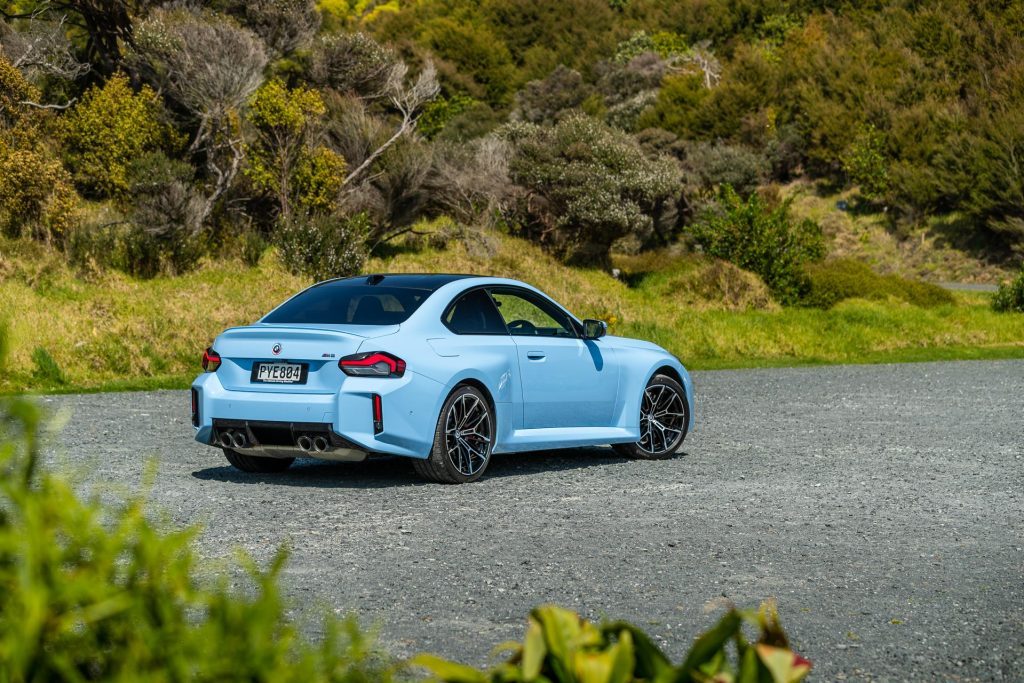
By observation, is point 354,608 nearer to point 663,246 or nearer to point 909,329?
point 909,329

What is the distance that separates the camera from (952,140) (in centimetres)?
4975

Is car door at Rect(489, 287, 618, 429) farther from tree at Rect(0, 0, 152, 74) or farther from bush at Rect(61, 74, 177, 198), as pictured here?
tree at Rect(0, 0, 152, 74)

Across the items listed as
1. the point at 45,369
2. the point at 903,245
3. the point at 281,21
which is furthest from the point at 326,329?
the point at 903,245

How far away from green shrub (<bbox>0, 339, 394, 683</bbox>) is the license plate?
727 centimetres

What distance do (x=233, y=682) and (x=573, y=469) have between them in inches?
361

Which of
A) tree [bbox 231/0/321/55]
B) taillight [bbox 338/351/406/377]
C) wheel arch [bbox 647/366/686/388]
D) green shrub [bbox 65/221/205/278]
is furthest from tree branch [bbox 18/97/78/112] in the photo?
taillight [bbox 338/351/406/377]

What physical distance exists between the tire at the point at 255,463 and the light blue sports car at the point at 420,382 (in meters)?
0.01

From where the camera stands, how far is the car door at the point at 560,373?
1034 centimetres

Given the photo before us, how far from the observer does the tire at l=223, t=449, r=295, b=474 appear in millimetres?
10180

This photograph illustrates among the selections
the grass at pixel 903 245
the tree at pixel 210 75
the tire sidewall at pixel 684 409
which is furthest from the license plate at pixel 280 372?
the grass at pixel 903 245

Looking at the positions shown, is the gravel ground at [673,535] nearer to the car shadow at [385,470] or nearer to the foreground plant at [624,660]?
the car shadow at [385,470]

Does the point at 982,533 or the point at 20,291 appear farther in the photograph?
the point at 20,291

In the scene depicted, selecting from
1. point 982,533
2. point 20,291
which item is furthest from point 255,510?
point 20,291

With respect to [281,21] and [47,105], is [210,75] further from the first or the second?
[281,21]
